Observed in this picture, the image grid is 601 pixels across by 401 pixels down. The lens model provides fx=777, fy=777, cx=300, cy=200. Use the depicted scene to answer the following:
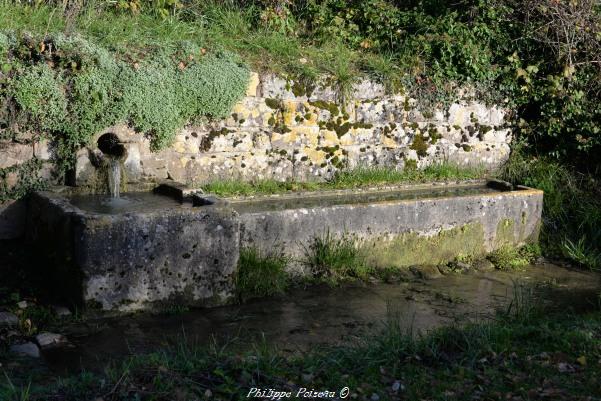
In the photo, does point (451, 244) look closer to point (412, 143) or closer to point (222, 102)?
point (412, 143)

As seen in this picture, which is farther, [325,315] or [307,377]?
[325,315]

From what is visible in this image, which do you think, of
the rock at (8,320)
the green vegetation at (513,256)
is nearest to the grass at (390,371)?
the rock at (8,320)

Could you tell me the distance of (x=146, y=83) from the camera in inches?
284

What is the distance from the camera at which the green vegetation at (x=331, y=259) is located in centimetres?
711

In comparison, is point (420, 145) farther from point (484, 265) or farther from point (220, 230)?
point (220, 230)

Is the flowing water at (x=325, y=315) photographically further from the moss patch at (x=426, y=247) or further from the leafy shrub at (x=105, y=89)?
the leafy shrub at (x=105, y=89)

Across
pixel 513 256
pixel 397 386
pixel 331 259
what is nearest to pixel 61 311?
pixel 331 259

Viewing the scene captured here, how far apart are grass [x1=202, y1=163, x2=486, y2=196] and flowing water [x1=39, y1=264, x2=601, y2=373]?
1.44 meters

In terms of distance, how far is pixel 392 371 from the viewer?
A: 4.48 meters

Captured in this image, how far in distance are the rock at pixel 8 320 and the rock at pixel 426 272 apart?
3.69m

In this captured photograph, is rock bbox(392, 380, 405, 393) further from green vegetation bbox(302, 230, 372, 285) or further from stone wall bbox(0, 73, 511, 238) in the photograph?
stone wall bbox(0, 73, 511, 238)

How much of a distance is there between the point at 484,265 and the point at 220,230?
2.99 metres

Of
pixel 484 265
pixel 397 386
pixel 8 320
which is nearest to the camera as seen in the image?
pixel 397 386

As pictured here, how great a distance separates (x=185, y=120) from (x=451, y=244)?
2942mm
